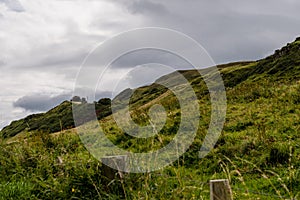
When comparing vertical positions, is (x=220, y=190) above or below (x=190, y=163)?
above

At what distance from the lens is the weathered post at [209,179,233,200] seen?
163 inches

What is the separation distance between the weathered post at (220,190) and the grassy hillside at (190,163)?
0.18 metres

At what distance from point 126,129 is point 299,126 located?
5.08 metres

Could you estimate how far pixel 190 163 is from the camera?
9.79 metres

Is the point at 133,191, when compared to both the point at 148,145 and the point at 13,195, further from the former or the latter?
the point at 148,145

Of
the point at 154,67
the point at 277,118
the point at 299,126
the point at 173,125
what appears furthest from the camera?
the point at 173,125

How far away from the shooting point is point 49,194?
6.88 metres

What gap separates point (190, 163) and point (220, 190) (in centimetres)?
567

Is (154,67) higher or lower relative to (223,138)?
higher

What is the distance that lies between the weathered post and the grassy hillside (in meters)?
0.18

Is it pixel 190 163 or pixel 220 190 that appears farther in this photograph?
pixel 190 163

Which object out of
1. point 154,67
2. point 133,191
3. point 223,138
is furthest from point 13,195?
point 223,138

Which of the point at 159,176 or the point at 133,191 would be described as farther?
the point at 159,176

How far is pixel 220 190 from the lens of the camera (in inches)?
163
